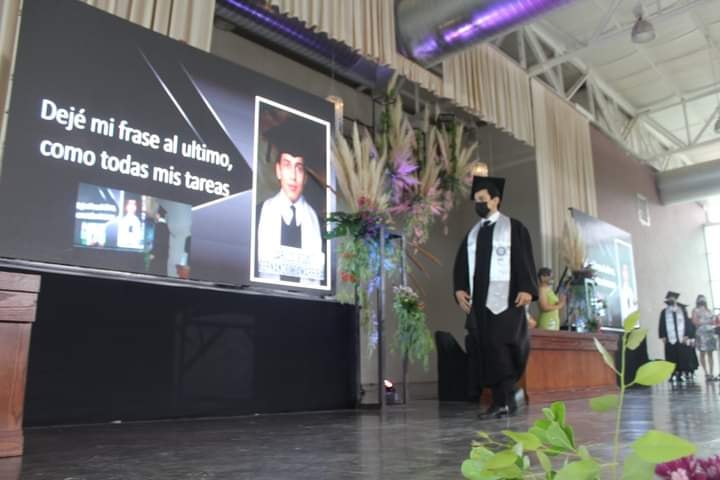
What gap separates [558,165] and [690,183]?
404 cm

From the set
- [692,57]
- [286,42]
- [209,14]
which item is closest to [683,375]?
[692,57]

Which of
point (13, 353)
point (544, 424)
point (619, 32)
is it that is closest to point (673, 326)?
point (619, 32)

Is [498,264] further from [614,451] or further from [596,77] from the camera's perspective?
[596,77]

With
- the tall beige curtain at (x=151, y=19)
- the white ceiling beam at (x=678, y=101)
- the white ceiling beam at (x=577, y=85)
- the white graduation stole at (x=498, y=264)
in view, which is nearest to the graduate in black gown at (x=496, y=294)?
the white graduation stole at (x=498, y=264)

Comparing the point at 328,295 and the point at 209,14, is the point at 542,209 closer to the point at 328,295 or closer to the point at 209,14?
the point at 328,295

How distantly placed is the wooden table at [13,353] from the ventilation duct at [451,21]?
4.00 m

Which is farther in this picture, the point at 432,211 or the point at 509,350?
the point at 432,211

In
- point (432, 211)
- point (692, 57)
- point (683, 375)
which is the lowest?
point (683, 375)

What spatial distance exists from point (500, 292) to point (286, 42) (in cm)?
326

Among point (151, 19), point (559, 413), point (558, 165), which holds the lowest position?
point (559, 413)

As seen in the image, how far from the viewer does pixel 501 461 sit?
358mm

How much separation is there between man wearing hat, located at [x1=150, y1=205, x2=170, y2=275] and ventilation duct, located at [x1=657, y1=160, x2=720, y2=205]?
362 inches

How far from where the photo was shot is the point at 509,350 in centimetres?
300

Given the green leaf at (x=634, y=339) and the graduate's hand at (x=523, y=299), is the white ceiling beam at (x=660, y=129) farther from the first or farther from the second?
the green leaf at (x=634, y=339)
